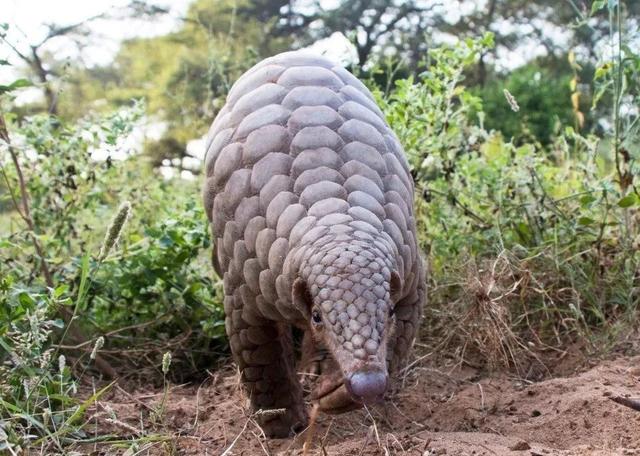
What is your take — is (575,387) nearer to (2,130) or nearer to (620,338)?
(620,338)

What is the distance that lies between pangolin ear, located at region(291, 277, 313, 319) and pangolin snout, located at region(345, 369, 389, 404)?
0.37m

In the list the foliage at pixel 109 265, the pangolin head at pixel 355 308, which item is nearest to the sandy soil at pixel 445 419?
the foliage at pixel 109 265

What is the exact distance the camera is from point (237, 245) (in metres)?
3.09

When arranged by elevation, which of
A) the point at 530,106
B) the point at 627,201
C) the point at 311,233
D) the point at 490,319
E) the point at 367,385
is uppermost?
the point at 311,233

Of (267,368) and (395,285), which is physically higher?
(395,285)

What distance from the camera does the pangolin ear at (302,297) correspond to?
2.52 metres

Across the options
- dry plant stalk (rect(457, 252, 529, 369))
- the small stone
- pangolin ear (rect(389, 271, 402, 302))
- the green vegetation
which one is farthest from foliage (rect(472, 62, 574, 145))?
pangolin ear (rect(389, 271, 402, 302))

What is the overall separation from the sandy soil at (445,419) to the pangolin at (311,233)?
0.25 m

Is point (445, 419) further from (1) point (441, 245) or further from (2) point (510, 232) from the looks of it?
(2) point (510, 232)

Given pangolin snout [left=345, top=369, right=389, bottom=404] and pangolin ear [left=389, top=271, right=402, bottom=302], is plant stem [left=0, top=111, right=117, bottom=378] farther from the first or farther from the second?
pangolin snout [left=345, top=369, right=389, bottom=404]

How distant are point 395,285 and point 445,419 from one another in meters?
1.24

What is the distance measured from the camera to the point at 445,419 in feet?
11.7

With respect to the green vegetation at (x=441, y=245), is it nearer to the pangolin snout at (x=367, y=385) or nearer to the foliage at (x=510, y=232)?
→ the foliage at (x=510, y=232)

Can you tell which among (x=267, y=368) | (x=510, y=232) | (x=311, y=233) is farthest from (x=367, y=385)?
(x=510, y=232)
